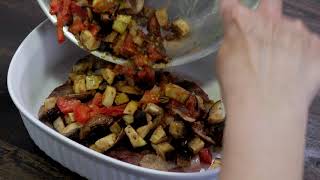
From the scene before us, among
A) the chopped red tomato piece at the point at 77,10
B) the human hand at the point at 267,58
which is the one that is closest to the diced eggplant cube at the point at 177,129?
the chopped red tomato piece at the point at 77,10

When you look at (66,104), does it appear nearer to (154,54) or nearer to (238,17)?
(154,54)

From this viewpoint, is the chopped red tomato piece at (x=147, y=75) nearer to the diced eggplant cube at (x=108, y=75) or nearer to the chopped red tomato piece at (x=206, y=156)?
the diced eggplant cube at (x=108, y=75)

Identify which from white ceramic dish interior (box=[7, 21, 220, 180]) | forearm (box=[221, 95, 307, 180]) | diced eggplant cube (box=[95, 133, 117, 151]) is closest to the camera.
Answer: forearm (box=[221, 95, 307, 180])

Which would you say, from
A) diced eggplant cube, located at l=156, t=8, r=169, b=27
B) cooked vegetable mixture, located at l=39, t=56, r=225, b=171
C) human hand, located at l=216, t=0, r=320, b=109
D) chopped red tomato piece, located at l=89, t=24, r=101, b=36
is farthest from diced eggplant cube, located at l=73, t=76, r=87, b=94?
human hand, located at l=216, t=0, r=320, b=109

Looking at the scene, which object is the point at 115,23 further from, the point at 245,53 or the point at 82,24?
the point at 245,53

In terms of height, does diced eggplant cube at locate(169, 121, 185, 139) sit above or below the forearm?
below

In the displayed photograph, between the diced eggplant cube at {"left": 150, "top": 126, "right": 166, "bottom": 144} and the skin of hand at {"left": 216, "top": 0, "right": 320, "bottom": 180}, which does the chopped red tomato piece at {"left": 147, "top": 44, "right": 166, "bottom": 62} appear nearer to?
the diced eggplant cube at {"left": 150, "top": 126, "right": 166, "bottom": 144}

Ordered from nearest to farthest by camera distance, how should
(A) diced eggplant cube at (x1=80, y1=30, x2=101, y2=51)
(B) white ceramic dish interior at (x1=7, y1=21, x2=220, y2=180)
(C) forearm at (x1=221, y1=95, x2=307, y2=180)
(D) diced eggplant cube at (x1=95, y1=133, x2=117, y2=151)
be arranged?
(C) forearm at (x1=221, y1=95, x2=307, y2=180) → (B) white ceramic dish interior at (x1=7, y1=21, x2=220, y2=180) → (D) diced eggplant cube at (x1=95, y1=133, x2=117, y2=151) → (A) diced eggplant cube at (x1=80, y1=30, x2=101, y2=51)
